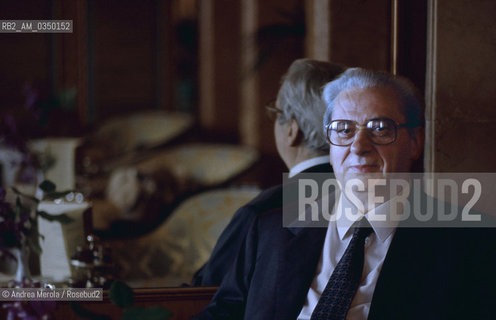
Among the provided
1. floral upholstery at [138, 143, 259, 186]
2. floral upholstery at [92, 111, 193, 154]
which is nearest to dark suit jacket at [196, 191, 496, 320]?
floral upholstery at [138, 143, 259, 186]

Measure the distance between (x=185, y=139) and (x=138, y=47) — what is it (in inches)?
61.3

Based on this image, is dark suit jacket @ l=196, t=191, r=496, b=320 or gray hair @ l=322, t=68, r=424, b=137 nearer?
dark suit jacket @ l=196, t=191, r=496, b=320

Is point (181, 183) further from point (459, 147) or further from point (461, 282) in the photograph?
point (461, 282)

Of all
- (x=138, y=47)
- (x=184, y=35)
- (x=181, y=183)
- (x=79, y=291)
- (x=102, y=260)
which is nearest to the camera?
(x=79, y=291)

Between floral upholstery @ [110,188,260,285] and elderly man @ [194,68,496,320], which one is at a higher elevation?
elderly man @ [194,68,496,320]

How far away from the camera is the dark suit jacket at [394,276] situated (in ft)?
4.46

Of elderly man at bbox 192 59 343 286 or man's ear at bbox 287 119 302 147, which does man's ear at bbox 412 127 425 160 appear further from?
man's ear at bbox 287 119 302 147

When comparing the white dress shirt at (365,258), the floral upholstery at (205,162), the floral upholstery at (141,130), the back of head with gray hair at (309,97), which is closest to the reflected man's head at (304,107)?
the back of head with gray hair at (309,97)

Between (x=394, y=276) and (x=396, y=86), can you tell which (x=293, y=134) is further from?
(x=394, y=276)

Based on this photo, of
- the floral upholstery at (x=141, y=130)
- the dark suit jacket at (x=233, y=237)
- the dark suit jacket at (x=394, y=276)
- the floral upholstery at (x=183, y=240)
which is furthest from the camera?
the floral upholstery at (x=141, y=130)

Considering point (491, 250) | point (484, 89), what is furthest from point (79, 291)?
point (484, 89)

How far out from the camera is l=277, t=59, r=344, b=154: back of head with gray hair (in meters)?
1.85

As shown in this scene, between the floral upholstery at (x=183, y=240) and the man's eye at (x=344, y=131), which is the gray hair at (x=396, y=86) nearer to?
the man's eye at (x=344, y=131)

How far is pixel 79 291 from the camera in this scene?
1.64m
